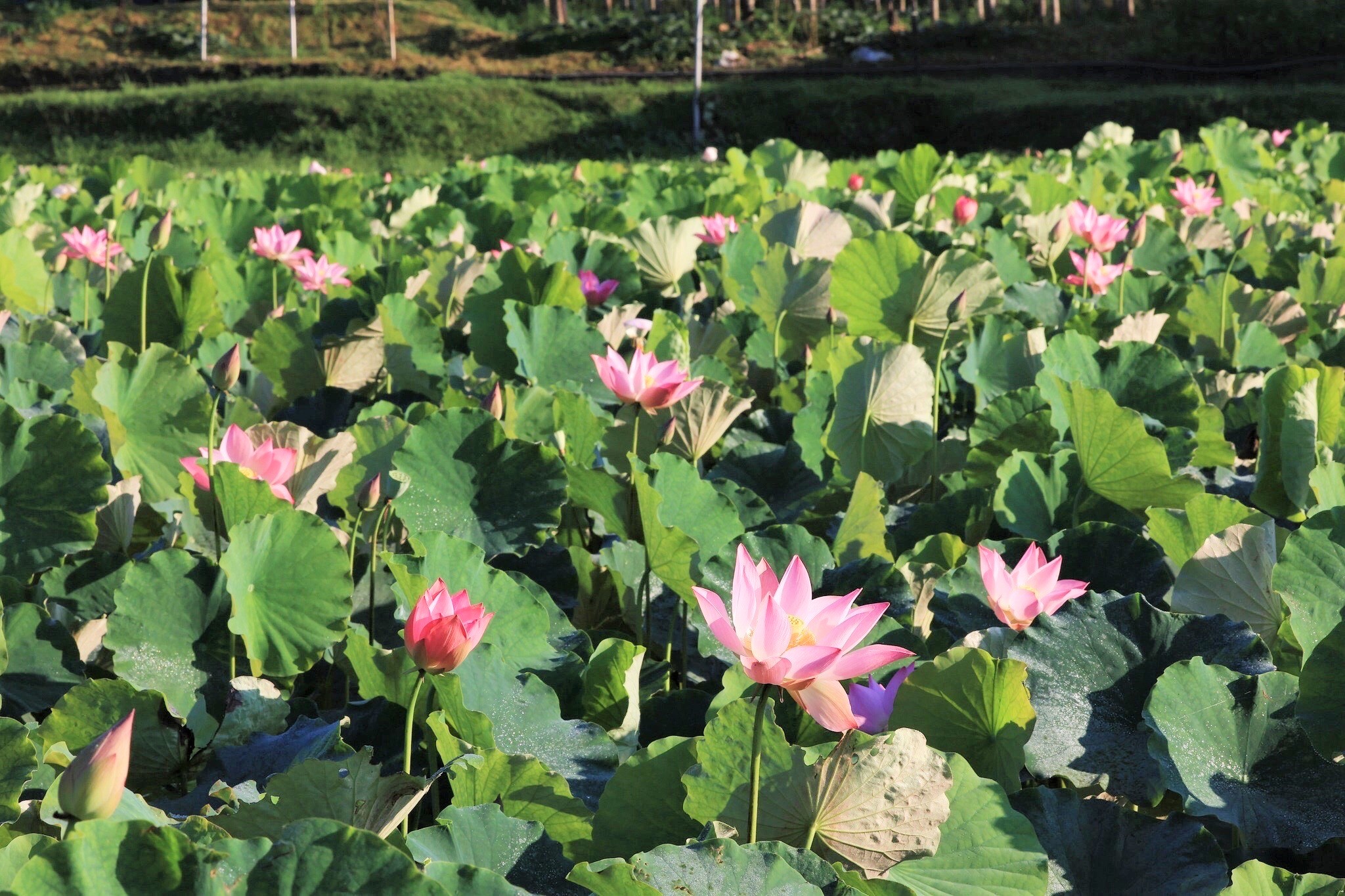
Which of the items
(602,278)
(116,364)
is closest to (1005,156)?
(602,278)

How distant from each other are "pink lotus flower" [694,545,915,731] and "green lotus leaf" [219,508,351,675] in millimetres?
445

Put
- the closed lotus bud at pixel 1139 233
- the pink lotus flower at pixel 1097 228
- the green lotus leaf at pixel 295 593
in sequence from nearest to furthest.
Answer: the green lotus leaf at pixel 295 593 → the pink lotus flower at pixel 1097 228 → the closed lotus bud at pixel 1139 233

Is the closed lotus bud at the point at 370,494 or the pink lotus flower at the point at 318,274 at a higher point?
the pink lotus flower at the point at 318,274

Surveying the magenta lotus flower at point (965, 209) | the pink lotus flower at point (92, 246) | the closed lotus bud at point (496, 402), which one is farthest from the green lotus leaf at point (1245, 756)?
the pink lotus flower at point (92, 246)

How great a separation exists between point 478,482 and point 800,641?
59 cm

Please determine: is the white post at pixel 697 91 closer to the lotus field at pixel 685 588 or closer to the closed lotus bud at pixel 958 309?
the lotus field at pixel 685 588

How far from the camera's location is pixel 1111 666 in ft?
2.84

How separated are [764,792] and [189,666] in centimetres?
59

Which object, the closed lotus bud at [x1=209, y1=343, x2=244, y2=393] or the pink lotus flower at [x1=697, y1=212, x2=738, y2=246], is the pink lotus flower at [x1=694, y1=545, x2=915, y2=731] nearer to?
the closed lotus bud at [x1=209, y1=343, x2=244, y2=393]

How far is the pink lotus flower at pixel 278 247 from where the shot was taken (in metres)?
2.23

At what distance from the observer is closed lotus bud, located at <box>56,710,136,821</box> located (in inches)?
22.1

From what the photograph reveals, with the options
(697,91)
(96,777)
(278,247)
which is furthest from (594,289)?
(697,91)

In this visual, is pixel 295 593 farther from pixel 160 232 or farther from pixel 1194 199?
pixel 1194 199

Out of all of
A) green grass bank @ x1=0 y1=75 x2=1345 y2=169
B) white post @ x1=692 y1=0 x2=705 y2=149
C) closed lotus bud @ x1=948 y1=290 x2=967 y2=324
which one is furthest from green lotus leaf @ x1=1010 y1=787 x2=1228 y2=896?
Result: white post @ x1=692 y1=0 x2=705 y2=149
